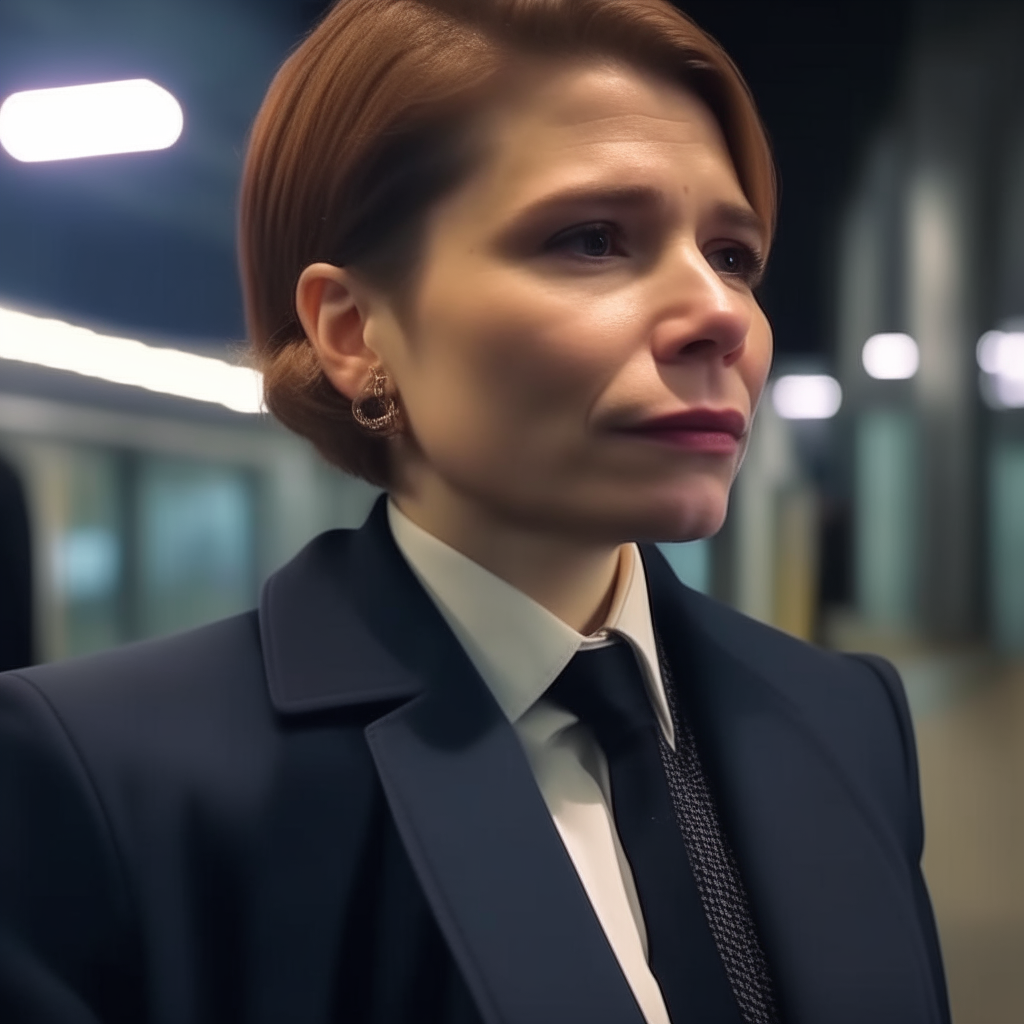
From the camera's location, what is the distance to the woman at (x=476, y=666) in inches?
24.2

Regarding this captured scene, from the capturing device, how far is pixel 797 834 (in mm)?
749

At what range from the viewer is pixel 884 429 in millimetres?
1437

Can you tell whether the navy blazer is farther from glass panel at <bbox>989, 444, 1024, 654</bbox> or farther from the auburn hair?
glass panel at <bbox>989, 444, 1024, 654</bbox>

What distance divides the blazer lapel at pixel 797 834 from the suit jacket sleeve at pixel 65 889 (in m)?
0.39

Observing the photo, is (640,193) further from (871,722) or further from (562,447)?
(871,722)

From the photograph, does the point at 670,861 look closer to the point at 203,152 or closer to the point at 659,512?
the point at 659,512

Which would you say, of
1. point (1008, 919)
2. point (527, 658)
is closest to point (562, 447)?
point (527, 658)

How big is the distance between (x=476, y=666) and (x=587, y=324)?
0.74ft

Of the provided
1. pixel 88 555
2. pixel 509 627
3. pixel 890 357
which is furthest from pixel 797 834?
pixel 890 357

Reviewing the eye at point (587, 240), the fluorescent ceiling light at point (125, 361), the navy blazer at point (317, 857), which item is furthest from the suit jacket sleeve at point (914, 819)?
the fluorescent ceiling light at point (125, 361)

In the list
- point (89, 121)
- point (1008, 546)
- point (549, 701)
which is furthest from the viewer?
point (1008, 546)

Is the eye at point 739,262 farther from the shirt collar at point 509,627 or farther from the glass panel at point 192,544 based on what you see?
the glass panel at point 192,544

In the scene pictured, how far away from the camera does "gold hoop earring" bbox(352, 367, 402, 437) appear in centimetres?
72

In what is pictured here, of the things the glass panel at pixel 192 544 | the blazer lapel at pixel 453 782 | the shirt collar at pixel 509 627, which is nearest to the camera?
the blazer lapel at pixel 453 782
